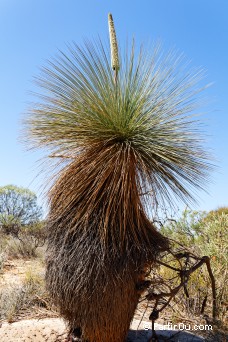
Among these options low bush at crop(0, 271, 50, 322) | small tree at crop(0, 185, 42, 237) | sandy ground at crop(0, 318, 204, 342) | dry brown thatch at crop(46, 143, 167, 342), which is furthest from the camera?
small tree at crop(0, 185, 42, 237)

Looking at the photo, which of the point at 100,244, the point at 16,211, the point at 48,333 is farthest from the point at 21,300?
the point at 16,211

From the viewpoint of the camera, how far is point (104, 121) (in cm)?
327

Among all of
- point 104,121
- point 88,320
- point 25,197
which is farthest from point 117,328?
point 25,197

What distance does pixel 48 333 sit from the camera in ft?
13.6

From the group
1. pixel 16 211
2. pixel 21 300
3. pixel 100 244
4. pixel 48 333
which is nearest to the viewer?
Result: pixel 100 244

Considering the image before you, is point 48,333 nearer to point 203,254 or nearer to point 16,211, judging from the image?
point 203,254

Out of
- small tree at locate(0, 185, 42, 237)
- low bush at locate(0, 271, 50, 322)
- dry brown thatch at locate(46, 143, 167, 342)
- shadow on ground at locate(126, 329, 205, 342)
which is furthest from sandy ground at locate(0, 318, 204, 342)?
small tree at locate(0, 185, 42, 237)

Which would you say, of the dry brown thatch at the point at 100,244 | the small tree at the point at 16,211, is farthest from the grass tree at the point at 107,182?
the small tree at the point at 16,211

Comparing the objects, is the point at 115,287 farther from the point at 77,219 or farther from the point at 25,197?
the point at 25,197

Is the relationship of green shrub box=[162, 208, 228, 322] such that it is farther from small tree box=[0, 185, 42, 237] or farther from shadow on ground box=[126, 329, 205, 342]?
small tree box=[0, 185, 42, 237]

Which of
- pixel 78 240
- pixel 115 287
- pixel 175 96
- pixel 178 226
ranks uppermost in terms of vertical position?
pixel 175 96

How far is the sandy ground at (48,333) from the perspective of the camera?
4.05 meters

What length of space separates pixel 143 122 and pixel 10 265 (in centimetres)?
838

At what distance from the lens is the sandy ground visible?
4.05 metres
